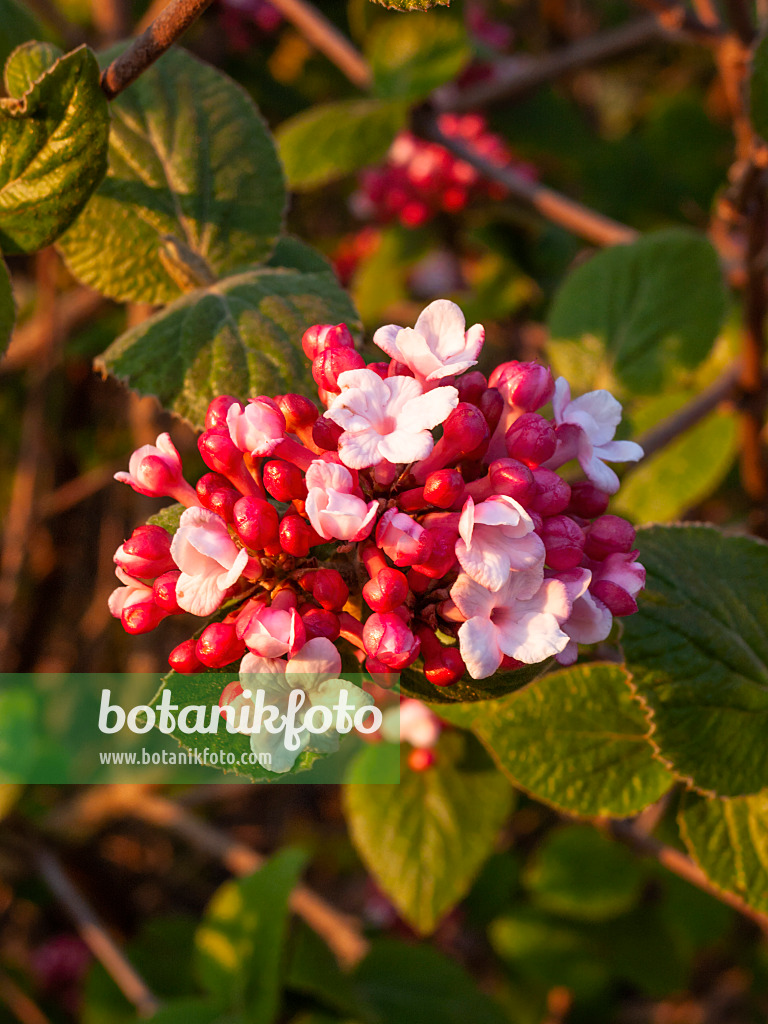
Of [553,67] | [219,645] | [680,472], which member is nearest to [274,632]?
[219,645]

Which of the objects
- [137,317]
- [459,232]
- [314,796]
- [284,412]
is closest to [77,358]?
[137,317]

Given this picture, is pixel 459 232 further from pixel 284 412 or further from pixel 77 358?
pixel 284 412

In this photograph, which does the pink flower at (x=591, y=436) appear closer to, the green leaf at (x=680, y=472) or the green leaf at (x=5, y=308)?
the green leaf at (x=5, y=308)

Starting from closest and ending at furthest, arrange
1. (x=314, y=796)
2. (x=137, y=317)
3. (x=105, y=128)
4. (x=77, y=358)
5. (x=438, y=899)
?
(x=105, y=128), (x=438, y=899), (x=137, y=317), (x=77, y=358), (x=314, y=796)

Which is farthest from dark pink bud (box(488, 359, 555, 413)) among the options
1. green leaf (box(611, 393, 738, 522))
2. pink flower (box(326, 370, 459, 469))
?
green leaf (box(611, 393, 738, 522))

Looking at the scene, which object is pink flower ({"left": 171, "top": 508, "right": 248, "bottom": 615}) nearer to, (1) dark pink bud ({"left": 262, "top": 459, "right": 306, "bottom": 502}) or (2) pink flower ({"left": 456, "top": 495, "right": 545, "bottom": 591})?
(1) dark pink bud ({"left": 262, "top": 459, "right": 306, "bottom": 502})

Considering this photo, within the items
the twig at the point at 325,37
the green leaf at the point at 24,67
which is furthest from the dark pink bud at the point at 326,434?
the twig at the point at 325,37
